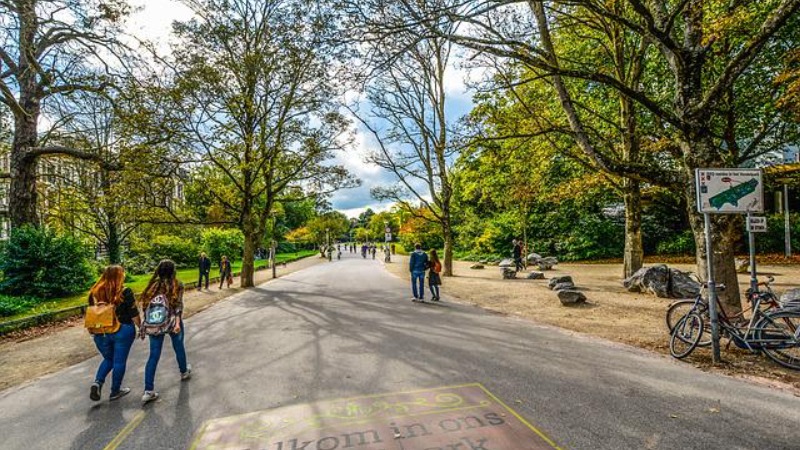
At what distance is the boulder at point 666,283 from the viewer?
11.1 meters

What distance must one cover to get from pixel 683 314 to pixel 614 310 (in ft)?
8.83

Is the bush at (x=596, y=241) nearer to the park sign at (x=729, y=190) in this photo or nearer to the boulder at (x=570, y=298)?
the boulder at (x=570, y=298)

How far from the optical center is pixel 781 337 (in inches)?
201

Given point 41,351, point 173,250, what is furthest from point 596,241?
point 173,250

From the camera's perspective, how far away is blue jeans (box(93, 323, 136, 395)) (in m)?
4.64

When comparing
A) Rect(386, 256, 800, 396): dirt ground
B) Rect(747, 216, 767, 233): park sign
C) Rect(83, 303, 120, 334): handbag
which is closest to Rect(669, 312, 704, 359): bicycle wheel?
Rect(386, 256, 800, 396): dirt ground

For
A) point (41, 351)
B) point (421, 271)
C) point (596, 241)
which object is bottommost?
point (41, 351)

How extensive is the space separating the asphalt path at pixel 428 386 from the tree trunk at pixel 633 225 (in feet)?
27.1

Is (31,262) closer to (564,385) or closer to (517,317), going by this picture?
(517,317)

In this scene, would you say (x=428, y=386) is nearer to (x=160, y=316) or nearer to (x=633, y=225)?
(x=160, y=316)

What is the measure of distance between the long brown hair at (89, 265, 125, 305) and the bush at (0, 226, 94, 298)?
37.8ft

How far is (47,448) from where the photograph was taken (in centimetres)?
356

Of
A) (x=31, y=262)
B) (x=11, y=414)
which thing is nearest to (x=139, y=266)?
(x=31, y=262)

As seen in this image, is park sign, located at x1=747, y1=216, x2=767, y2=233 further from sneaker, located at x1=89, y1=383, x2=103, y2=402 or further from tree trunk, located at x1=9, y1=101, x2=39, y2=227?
tree trunk, located at x1=9, y1=101, x2=39, y2=227
